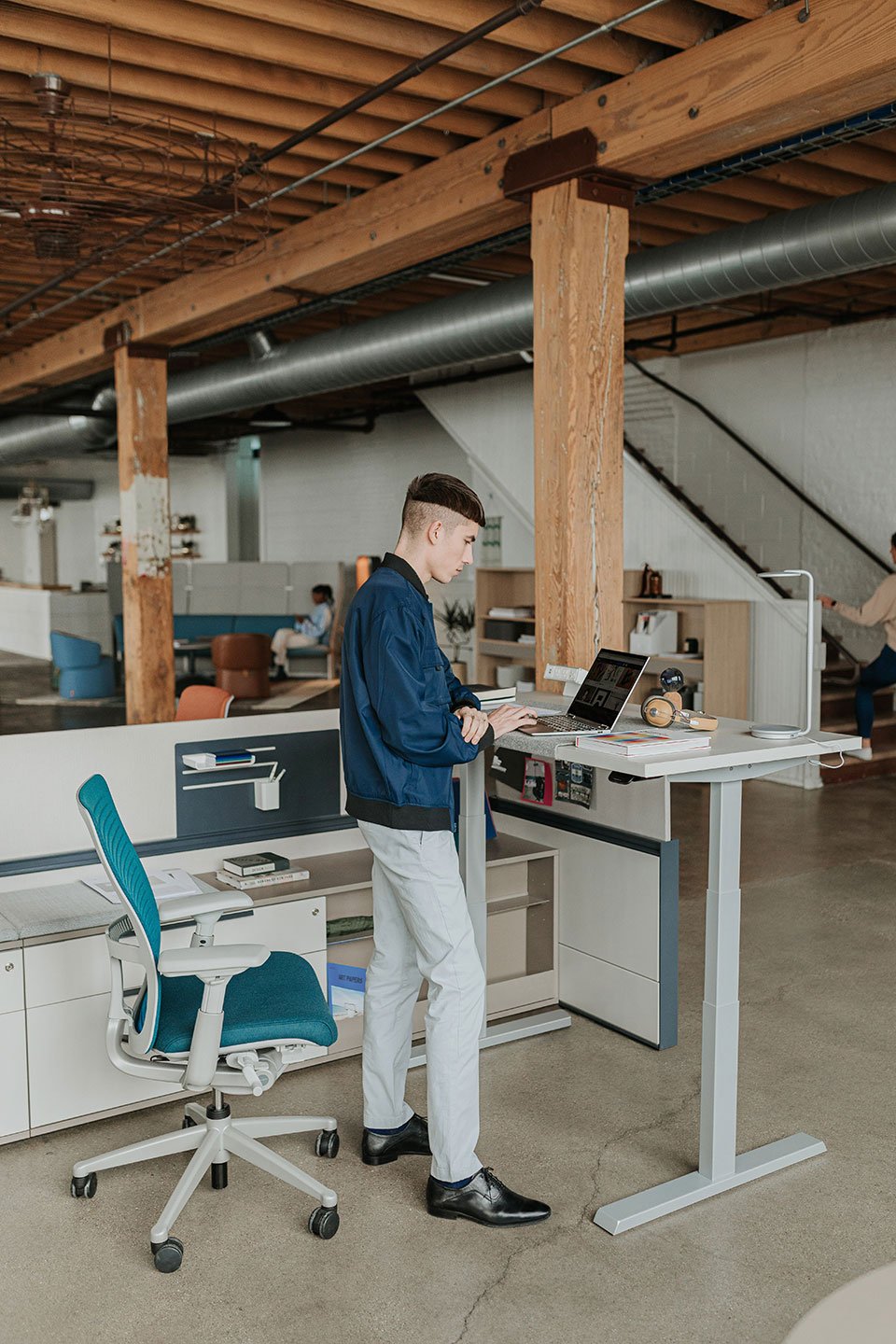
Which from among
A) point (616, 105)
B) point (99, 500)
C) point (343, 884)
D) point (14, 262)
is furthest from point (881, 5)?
point (99, 500)

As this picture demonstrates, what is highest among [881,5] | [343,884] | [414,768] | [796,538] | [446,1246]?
[881,5]

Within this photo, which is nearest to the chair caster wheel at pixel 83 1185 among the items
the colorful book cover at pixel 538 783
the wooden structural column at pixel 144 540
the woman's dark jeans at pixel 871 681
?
the colorful book cover at pixel 538 783

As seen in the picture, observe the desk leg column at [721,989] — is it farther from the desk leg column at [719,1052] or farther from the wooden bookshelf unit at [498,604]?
the wooden bookshelf unit at [498,604]

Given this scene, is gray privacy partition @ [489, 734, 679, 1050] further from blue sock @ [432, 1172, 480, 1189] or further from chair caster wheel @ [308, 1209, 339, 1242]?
chair caster wheel @ [308, 1209, 339, 1242]

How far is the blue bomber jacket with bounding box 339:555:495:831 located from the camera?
2807 mm

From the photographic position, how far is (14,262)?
25.0 feet

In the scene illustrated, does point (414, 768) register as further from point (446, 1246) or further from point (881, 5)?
point (881, 5)

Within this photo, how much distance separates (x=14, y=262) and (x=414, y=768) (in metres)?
6.17

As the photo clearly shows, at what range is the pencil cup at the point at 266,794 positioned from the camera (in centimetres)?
400

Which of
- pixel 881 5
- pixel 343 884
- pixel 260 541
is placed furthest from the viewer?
pixel 260 541

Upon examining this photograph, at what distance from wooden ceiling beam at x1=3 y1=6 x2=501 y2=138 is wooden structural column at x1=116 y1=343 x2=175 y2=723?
405 centimetres

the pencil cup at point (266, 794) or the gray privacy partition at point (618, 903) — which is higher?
the pencil cup at point (266, 794)

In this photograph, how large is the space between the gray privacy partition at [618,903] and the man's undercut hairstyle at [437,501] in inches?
42.8

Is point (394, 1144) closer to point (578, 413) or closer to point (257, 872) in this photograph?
point (257, 872)
